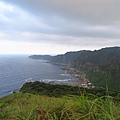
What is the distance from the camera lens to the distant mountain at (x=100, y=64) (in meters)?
47.6

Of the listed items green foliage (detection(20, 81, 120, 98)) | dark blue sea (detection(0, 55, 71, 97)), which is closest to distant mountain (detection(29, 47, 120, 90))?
green foliage (detection(20, 81, 120, 98))

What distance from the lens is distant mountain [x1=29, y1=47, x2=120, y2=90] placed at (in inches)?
1873

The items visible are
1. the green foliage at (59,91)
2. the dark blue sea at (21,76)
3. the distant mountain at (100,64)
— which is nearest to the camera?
the green foliage at (59,91)

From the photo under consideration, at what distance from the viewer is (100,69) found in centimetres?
6147

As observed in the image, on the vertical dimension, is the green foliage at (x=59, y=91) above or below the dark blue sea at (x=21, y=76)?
above

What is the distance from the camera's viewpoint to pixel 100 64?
71.8 metres

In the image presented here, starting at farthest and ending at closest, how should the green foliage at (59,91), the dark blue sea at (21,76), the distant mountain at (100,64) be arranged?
the distant mountain at (100,64)
the dark blue sea at (21,76)
the green foliage at (59,91)

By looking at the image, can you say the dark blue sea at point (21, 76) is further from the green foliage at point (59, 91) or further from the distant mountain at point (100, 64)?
the green foliage at point (59, 91)

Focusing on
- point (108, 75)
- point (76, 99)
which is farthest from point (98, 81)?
point (76, 99)

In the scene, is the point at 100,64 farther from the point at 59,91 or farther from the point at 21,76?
the point at 59,91

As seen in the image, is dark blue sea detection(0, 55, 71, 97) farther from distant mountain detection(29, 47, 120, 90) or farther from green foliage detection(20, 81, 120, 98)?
green foliage detection(20, 81, 120, 98)

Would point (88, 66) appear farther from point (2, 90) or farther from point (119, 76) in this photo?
point (2, 90)

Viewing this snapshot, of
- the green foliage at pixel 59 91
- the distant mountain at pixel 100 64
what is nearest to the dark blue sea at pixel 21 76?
the distant mountain at pixel 100 64

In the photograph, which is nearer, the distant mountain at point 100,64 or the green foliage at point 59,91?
the green foliage at point 59,91
